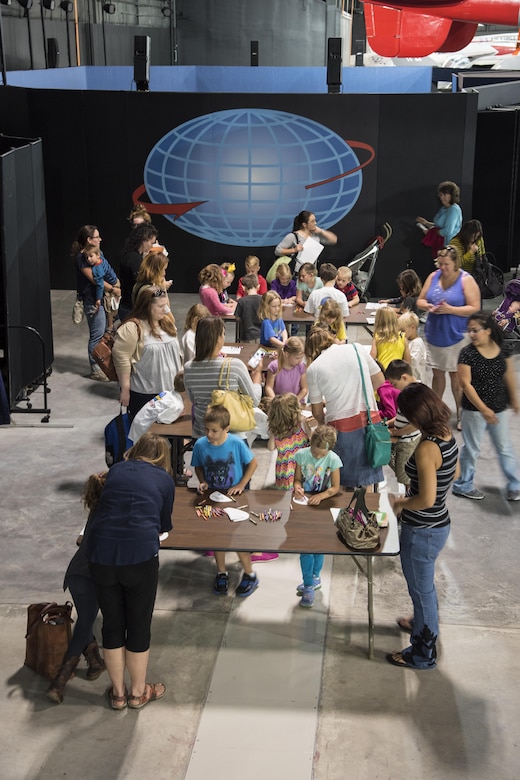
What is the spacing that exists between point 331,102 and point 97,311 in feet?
16.4

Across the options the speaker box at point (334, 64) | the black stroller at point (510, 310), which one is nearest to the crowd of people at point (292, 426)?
the black stroller at point (510, 310)

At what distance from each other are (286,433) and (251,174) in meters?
7.97

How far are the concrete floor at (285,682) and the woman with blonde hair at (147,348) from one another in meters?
1.14

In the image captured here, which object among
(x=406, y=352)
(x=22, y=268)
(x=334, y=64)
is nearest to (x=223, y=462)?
(x=406, y=352)

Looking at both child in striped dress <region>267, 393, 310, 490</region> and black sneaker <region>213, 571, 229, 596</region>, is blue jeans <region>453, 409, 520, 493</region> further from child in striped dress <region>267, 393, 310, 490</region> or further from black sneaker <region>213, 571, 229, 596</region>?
black sneaker <region>213, 571, 229, 596</region>

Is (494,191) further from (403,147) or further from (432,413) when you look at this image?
(432,413)

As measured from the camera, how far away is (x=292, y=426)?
5.88 metres

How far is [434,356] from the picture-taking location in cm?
823

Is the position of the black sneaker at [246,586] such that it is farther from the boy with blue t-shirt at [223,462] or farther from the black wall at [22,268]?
the black wall at [22,268]

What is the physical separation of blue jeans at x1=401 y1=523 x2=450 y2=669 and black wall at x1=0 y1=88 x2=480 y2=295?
346 inches

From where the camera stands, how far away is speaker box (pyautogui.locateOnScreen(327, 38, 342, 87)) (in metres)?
13.2

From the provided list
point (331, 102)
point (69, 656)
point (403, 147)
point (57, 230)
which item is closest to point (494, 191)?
point (403, 147)

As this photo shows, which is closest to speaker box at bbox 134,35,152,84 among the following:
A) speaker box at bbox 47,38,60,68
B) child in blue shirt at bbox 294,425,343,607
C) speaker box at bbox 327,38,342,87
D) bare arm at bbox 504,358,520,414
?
speaker box at bbox 327,38,342,87

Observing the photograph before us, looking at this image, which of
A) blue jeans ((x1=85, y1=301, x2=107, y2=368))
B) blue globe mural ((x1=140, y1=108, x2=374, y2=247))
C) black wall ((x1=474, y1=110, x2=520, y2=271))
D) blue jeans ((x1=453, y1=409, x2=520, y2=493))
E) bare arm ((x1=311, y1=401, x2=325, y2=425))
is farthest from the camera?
black wall ((x1=474, y1=110, x2=520, y2=271))
